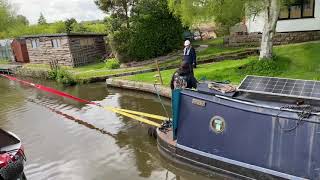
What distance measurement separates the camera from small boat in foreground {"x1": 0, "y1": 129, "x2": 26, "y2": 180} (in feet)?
21.1

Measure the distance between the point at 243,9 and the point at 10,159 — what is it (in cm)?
1433

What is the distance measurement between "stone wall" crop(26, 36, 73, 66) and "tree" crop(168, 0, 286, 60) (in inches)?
468

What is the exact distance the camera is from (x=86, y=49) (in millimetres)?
29266

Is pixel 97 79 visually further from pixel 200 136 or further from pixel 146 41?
pixel 200 136

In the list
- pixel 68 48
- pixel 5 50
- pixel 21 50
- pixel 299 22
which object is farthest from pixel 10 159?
pixel 5 50

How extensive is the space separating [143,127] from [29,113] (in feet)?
20.1

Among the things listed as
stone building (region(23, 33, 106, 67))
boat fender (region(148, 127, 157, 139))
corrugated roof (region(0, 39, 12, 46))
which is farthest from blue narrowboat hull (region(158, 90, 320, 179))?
corrugated roof (region(0, 39, 12, 46))

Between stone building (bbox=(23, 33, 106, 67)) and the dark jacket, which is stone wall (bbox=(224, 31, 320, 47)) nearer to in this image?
stone building (bbox=(23, 33, 106, 67))

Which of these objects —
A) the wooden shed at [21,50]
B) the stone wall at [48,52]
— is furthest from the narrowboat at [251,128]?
the wooden shed at [21,50]

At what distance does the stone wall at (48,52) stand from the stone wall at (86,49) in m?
0.49

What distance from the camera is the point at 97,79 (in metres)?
22.0

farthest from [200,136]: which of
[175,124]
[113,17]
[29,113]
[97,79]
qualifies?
[113,17]

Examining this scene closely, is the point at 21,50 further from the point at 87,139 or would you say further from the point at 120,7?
the point at 87,139

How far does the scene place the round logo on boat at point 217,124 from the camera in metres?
7.97
